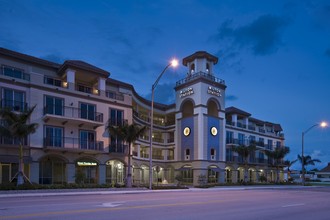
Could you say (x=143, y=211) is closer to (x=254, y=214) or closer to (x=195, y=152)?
(x=254, y=214)

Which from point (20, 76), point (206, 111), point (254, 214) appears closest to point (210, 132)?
point (206, 111)

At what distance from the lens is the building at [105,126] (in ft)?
103

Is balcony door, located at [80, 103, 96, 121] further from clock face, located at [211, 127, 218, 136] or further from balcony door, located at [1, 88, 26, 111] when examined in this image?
clock face, located at [211, 127, 218, 136]

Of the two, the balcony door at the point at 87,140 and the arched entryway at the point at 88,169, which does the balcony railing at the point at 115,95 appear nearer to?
the balcony door at the point at 87,140

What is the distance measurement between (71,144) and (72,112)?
346 cm

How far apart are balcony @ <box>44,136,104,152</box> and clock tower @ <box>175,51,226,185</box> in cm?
1755

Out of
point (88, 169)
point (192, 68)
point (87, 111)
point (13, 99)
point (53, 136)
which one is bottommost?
point (88, 169)

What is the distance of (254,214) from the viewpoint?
1205 cm

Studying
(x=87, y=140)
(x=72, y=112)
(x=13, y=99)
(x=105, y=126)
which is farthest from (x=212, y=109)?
(x=13, y=99)

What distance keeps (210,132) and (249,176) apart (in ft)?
54.6

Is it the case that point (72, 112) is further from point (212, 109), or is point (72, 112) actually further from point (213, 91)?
point (212, 109)

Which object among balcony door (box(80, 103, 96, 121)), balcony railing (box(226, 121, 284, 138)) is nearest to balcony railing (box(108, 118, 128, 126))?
balcony door (box(80, 103, 96, 121))

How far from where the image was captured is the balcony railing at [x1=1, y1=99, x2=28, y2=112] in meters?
29.6

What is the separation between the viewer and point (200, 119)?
158 feet
